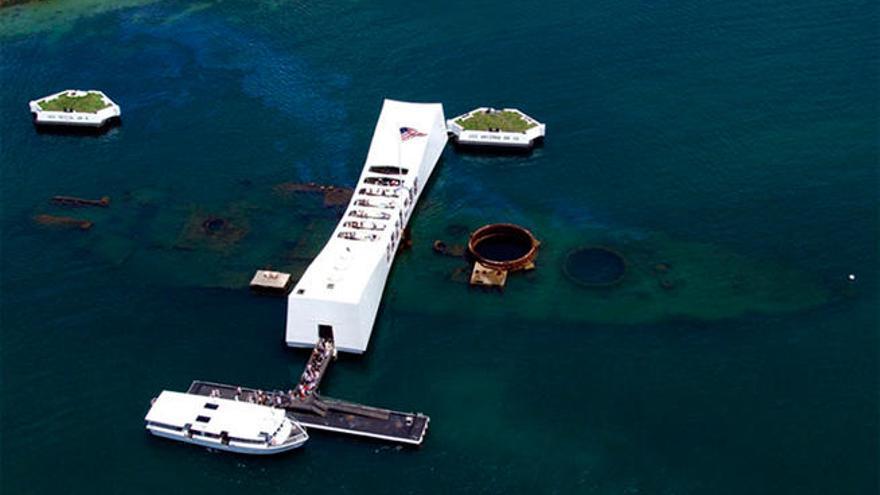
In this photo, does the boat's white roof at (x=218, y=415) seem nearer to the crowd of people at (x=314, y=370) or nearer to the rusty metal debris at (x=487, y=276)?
the crowd of people at (x=314, y=370)

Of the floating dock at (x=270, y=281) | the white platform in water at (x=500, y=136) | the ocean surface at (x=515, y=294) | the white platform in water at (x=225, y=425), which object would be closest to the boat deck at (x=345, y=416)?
the ocean surface at (x=515, y=294)

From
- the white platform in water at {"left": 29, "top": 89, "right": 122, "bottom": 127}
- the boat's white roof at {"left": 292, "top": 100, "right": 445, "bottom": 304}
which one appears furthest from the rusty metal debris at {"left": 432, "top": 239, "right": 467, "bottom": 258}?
the white platform in water at {"left": 29, "top": 89, "right": 122, "bottom": 127}

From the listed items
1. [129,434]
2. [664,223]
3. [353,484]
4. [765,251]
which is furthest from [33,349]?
[765,251]

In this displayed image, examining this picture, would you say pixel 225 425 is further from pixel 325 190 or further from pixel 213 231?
pixel 325 190

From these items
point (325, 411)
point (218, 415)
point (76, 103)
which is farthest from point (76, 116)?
point (325, 411)

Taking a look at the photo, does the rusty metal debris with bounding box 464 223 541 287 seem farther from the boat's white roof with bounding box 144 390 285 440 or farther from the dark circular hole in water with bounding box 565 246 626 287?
the boat's white roof with bounding box 144 390 285 440

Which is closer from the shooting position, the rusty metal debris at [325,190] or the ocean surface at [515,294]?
the ocean surface at [515,294]
